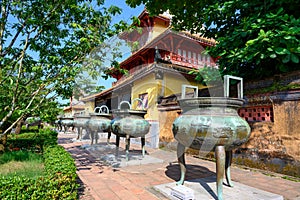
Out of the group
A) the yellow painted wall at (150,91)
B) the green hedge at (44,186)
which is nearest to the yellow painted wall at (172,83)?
the yellow painted wall at (150,91)

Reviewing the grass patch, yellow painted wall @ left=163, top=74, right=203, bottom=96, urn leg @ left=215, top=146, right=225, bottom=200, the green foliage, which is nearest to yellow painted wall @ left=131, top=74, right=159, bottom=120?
yellow painted wall @ left=163, top=74, right=203, bottom=96

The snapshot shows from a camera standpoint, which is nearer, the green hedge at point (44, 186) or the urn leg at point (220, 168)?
the green hedge at point (44, 186)

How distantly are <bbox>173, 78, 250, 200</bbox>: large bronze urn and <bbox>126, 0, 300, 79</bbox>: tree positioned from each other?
80.3 inches

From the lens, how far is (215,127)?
113 inches

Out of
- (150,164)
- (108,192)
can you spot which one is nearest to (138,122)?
(150,164)

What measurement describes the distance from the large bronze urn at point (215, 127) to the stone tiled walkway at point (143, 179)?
42.1 inches

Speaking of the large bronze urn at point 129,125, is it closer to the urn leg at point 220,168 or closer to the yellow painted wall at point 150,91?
the urn leg at point 220,168

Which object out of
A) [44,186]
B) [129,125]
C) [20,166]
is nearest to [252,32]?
[129,125]

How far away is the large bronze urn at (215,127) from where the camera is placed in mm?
2889

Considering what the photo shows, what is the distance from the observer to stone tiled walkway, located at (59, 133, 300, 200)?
3441 mm

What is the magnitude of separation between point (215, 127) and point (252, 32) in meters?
3.54

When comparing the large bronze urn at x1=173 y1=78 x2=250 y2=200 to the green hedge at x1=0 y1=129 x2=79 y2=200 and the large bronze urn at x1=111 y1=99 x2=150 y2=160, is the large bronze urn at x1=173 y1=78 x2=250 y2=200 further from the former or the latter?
the large bronze urn at x1=111 y1=99 x2=150 y2=160

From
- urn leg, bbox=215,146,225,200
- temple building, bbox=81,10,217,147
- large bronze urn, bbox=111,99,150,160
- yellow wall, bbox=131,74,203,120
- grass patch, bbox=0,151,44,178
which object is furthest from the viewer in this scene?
yellow wall, bbox=131,74,203,120

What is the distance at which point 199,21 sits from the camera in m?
7.75
